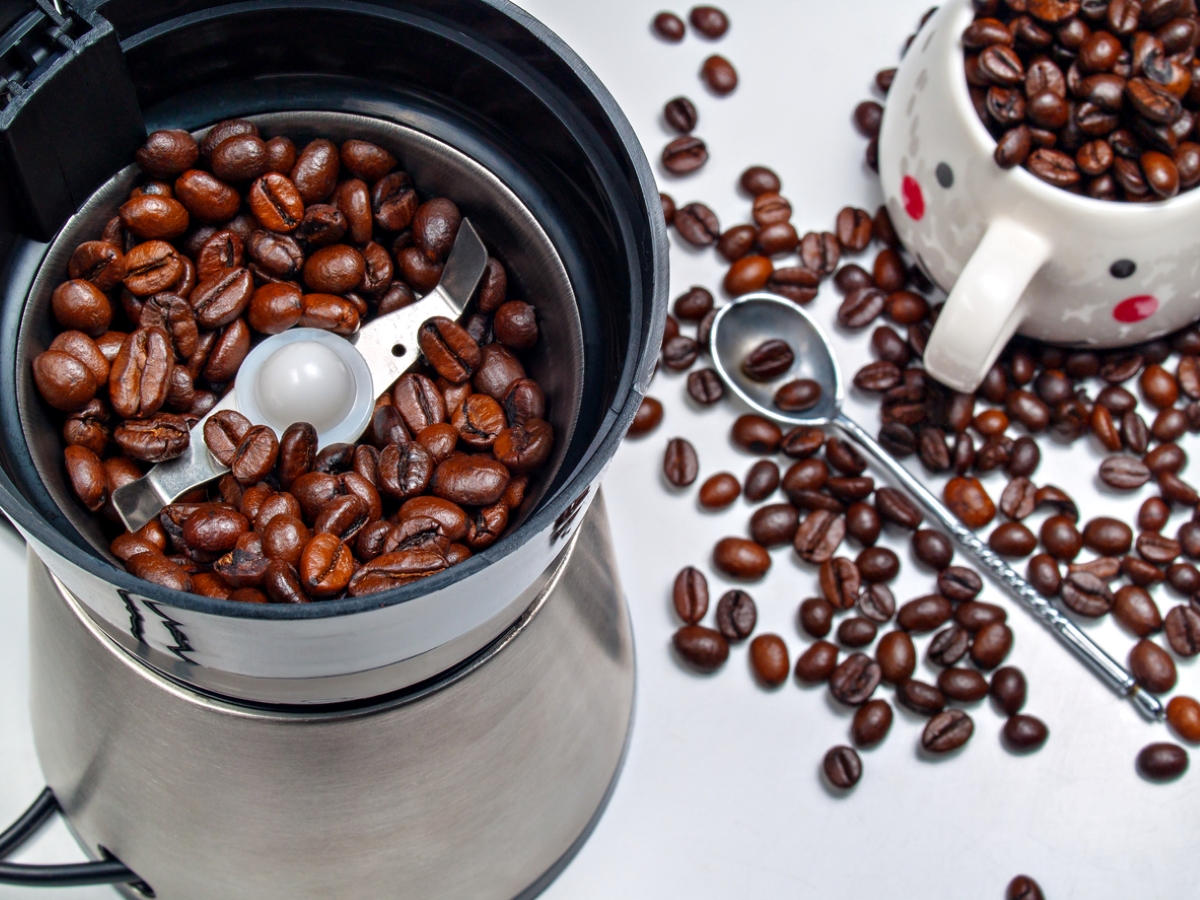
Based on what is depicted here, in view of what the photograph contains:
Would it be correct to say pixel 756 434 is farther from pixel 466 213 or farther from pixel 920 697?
pixel 466 213

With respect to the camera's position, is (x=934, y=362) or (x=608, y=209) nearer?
(x=608, y=209)

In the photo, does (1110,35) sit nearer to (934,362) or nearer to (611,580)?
(934,362)

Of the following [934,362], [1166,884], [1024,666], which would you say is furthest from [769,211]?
[1166,884]

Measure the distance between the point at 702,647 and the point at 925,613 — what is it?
0.24m

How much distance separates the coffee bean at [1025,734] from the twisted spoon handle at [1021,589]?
9cm

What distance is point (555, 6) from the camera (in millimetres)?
1465

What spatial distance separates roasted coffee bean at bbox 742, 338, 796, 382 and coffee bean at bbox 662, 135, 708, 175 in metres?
0.25

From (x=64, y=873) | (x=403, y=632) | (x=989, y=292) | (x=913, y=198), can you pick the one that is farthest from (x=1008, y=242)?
(x=64, y=873)

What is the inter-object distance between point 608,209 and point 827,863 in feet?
2.43

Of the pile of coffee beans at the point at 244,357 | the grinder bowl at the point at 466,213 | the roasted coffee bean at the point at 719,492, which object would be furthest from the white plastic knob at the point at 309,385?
the roasted coffee bean at the point at 719,492

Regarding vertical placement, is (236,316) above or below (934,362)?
above

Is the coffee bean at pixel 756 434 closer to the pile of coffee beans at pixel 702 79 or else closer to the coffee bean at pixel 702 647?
the coffee bean at pixel 702 647

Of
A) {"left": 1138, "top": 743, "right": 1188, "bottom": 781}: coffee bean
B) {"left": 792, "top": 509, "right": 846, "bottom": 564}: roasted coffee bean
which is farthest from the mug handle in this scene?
{"left": 1138, "top": 743, "right": 1188, "bottom": 781}: coffee bean

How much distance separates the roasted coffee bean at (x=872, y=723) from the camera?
1.18m
